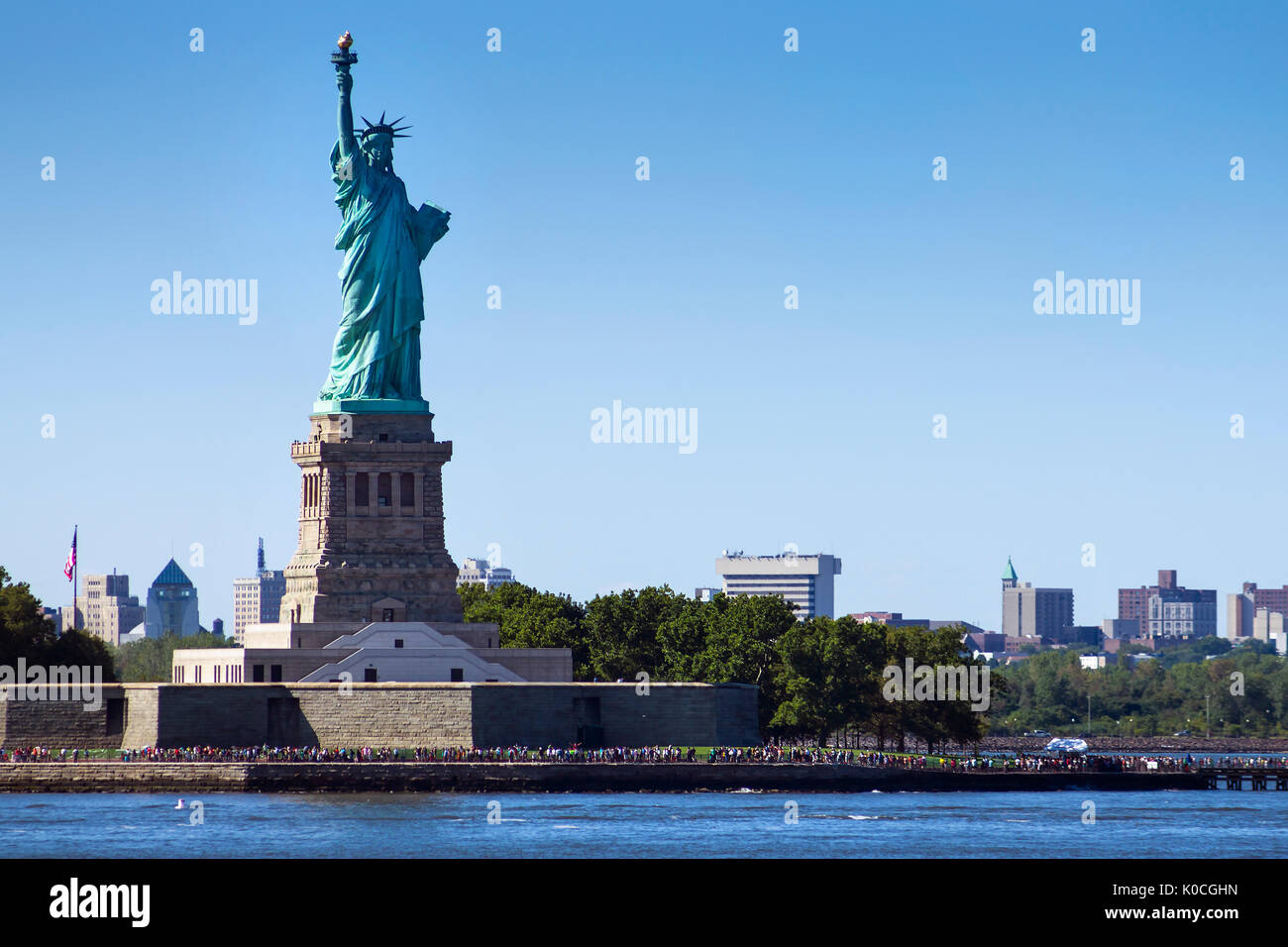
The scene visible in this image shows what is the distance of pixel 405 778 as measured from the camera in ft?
308

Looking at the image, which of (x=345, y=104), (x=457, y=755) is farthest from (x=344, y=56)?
(x=457, y=755)

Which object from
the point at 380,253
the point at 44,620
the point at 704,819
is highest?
the point at 380,253

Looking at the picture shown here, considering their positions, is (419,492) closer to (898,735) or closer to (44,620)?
(44,620)

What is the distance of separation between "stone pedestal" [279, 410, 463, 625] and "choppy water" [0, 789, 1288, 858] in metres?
12.9

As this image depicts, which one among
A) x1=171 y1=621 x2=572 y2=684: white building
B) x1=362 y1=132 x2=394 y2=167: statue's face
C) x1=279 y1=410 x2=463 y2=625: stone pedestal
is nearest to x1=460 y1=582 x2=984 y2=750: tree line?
x1=279 y1=410 x2=463 y2=625: stone pedestal

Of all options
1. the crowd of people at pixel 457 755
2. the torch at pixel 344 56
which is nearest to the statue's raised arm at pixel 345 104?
the torch at pixel 344 56

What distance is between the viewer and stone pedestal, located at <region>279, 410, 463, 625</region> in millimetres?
102375

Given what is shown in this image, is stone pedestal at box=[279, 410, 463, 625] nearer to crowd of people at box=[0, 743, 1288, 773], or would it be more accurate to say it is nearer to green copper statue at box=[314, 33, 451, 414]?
green copper statue at box=[314, 33, 451, 414]

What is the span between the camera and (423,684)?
96.9 metres
